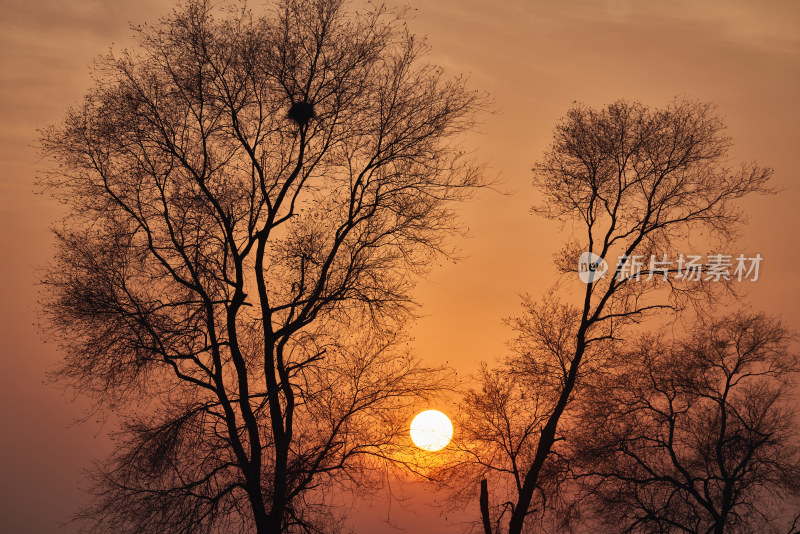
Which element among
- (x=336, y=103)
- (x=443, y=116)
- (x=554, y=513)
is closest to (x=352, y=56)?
(x=336, y=103)

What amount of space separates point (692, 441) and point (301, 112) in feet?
52.9

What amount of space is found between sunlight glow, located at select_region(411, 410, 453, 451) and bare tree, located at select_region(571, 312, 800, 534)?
352cm

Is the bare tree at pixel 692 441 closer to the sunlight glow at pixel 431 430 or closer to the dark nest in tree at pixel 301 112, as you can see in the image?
the sunlight glow at pixel 431 430

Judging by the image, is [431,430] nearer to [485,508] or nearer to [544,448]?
[544,448]

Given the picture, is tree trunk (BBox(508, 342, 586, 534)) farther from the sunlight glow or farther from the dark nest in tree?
the dark nest in tree

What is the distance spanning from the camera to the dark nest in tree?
1641cm

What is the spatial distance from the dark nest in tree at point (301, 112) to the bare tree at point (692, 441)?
10.6 meters

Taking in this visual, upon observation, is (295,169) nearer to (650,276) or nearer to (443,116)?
(443,116)

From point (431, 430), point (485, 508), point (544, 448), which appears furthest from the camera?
point (485, 508)

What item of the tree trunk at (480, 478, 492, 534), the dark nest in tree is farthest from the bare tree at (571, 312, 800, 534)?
the dark nest in tree

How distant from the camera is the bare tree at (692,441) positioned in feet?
73.9

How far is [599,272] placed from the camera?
19.4m

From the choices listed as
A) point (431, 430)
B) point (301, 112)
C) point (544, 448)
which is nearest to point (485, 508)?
point (431, 430)

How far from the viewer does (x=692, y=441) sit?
81.1 ft
